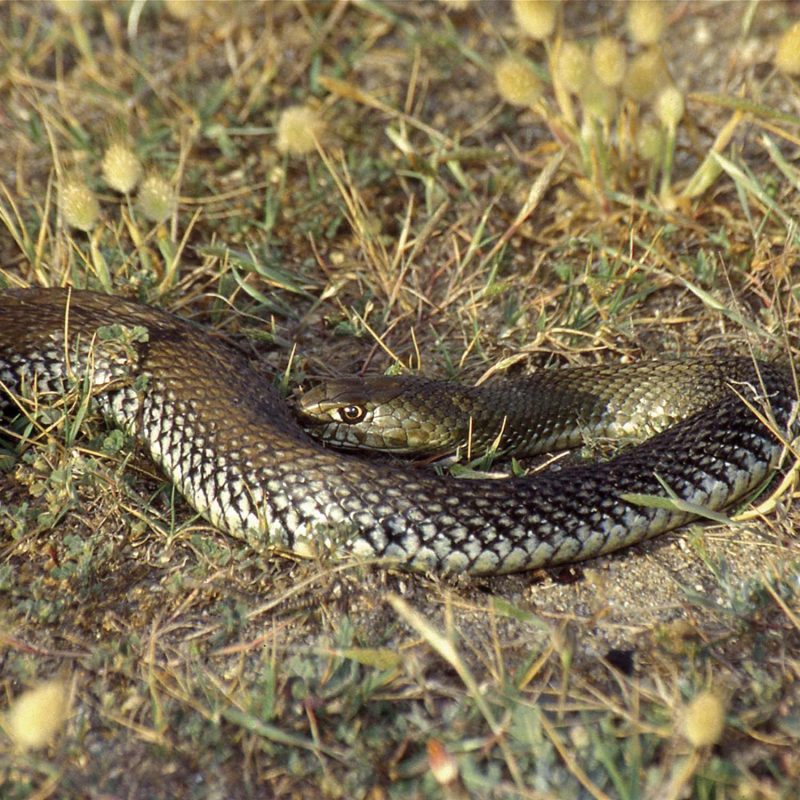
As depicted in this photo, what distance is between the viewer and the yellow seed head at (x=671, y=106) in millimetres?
6348

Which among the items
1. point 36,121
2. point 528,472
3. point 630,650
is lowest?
point 36,121

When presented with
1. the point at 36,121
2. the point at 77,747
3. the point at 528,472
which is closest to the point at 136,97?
the point at 36,121

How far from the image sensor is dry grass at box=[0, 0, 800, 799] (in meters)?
3.98

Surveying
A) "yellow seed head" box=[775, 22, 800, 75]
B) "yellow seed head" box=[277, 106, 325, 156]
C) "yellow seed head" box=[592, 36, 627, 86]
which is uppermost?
"yellow seed head" box=[775, 22, 800, 75]

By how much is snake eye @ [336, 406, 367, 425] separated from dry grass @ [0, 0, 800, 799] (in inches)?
20.7

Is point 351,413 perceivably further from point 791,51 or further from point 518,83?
point 791,51

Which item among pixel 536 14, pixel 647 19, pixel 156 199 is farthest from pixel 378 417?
pixel 647 19

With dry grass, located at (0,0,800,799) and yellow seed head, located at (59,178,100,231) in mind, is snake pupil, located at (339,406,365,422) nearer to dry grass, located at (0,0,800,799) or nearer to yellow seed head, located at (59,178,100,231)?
dry grass, located at (0,0,800,799)

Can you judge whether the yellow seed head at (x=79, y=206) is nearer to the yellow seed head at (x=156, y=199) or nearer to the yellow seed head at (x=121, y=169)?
the yellow seed head at (x=121, y=169)

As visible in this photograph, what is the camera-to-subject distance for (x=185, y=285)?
21.3 feet

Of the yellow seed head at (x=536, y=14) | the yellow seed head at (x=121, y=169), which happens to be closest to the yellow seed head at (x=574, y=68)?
the yellow seed head at (x=536, y=14)

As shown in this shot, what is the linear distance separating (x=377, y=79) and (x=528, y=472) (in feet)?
12.3

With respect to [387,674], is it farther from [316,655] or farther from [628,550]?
[628,550]

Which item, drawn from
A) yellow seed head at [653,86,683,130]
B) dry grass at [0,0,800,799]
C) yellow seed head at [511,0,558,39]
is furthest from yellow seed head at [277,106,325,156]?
yellow seed head at [653,86,683,130]
